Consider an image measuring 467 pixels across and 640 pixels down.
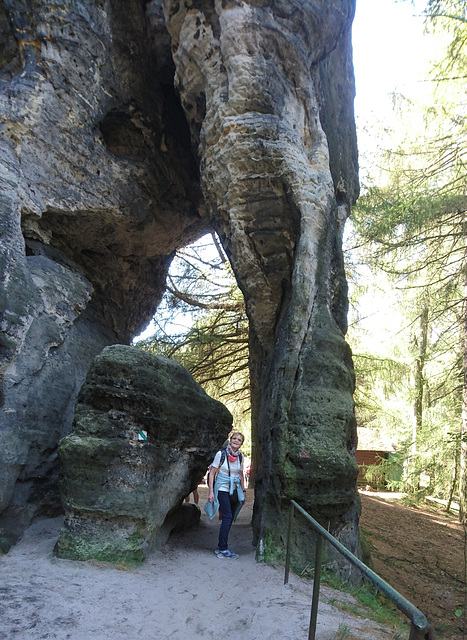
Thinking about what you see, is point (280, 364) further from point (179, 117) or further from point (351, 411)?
point (179, 117)

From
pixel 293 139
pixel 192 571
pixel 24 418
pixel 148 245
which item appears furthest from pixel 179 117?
pixel 192 571

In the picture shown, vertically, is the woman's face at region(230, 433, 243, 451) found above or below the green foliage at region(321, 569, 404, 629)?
above

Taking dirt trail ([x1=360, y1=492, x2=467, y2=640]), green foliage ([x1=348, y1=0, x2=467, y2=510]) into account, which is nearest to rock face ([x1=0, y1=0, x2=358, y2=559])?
dirt trail ([x1=360, y1=492, x2=467, y2=640])

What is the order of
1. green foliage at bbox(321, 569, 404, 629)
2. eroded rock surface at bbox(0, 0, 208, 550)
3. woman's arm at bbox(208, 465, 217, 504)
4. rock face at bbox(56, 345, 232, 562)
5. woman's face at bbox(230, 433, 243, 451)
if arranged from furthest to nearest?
1. eroded rock surface at bbox(0, 0, 208, 550)
2. woman's face at bbox(230, 433, 243, 451)
3. woman's arm at bbox(208, 465, 217, 504)
4. rock face at bbox(56, 345, 232, 562)
5. green foliage at bbox(321, 569, 404, 629)

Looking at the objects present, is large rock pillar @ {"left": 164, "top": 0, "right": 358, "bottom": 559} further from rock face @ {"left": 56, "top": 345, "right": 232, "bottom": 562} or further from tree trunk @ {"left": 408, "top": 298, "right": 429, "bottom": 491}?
tree trunk @ {"left": 408, "top": 298, "right": 429, "bottom": 491}

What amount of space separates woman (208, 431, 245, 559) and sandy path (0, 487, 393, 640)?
27 cm

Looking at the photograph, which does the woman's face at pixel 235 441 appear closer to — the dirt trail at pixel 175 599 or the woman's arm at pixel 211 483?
the woman's arm at pixel 211 483

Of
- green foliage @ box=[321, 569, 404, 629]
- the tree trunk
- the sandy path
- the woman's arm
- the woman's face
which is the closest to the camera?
the sandy path

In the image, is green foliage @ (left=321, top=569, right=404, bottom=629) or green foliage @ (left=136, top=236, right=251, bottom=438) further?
green foliage @ (left=136, top=236, right=251, bottom=438)

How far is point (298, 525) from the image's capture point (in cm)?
470

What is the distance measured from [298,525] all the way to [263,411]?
5.67 feet

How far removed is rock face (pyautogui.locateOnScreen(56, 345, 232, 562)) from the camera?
430 centimetres

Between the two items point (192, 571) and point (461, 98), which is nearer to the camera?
point (192, 571)

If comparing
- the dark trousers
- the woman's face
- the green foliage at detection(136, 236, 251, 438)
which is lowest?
the dark trousers
